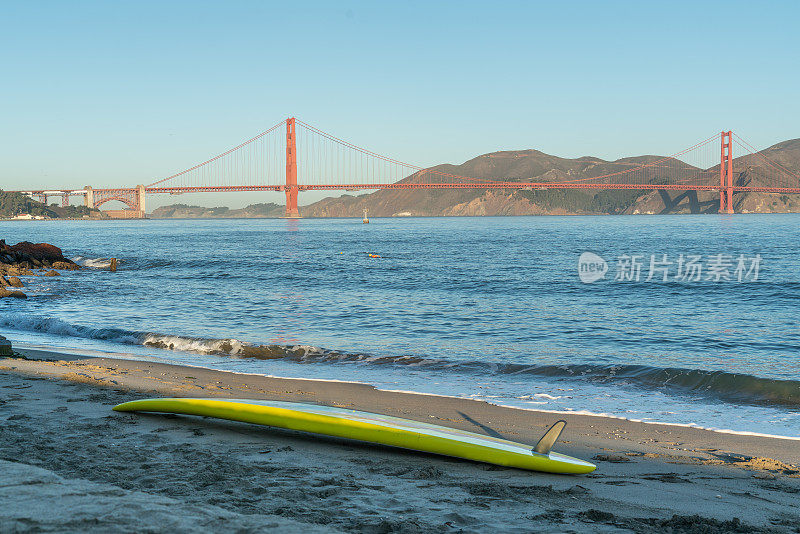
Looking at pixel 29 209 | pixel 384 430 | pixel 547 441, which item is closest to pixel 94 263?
pixel 384 430

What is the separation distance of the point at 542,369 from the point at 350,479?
15.5 feet

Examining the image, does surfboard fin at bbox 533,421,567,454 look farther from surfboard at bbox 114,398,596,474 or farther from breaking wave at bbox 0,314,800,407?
breaking wave at bbox 0,314,800,407

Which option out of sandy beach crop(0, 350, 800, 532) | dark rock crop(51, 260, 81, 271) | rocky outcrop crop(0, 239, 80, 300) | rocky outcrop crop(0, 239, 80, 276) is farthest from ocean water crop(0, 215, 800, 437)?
dark rock crop(51, 260, 81, 271)

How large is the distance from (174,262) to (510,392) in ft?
80.8

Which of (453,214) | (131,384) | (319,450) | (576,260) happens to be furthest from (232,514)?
(453,214)

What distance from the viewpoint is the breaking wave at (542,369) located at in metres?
6.42

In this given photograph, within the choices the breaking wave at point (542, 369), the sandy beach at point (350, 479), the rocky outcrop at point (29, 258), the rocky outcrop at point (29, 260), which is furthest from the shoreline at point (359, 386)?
the rocky outcrop at point (29, 258)

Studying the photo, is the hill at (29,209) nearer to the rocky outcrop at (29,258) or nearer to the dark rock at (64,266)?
the rocky outcrop at (29,258)

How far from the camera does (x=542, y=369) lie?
7.51 m

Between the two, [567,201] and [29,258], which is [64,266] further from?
[567,201]

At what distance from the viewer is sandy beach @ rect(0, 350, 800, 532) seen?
7.88 feet

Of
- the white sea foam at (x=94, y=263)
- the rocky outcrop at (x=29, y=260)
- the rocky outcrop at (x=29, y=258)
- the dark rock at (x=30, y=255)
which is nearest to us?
the rocky outcrop at (x=29, y=260)

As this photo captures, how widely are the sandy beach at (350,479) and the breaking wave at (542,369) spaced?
179 cm

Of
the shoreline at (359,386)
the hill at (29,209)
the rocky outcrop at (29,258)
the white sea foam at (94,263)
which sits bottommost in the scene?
the shoreline at (359,386)
